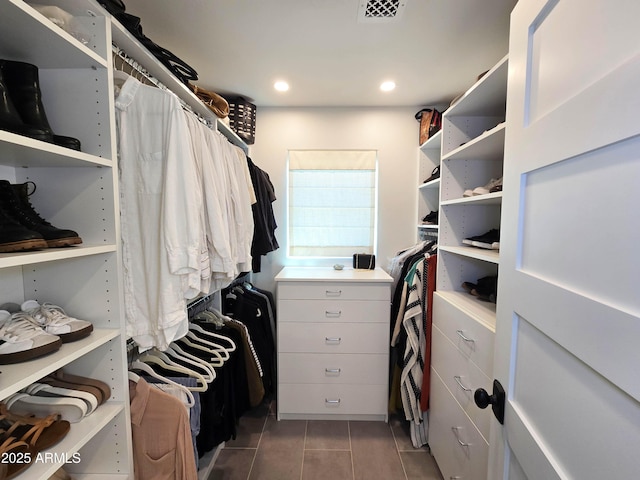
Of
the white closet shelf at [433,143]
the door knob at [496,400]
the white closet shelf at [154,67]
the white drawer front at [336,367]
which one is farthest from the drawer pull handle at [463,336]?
the white closet shelf at [154,67]

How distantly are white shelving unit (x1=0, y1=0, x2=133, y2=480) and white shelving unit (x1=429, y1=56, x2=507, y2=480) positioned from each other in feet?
4.29

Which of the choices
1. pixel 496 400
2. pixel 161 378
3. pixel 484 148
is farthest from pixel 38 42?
pixel 484 148

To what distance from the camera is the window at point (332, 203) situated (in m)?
2.19

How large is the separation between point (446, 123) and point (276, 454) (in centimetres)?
221

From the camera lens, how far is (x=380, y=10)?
1.11 m

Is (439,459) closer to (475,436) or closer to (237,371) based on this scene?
(475,436)

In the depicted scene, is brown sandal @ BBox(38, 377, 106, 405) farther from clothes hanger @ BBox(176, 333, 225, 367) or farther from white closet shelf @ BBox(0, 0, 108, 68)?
white closet shelf @ BBox(0, 0, 108, 68)

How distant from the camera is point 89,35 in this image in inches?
29.0

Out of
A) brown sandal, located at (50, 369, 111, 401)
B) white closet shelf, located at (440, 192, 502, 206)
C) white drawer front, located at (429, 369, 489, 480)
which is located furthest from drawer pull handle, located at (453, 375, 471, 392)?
brown sandal, located at (50, 369, 111, 401)

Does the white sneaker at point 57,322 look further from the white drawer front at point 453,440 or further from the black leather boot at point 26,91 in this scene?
the white drawer front at point 453,440

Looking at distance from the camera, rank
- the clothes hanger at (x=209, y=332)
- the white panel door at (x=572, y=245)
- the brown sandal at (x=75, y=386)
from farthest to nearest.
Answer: the clothes hanger at (x=209, y=332) → the brown sandal at (x=75, y=386) → the white panel door at (x=572, y=245)

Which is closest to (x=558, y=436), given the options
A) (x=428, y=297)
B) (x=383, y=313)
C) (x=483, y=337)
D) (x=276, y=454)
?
(x=483, y=337)

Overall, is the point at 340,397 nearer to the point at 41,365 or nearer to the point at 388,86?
the point at 41,365

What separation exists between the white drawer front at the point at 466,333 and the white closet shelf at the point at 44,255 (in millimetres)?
1360
